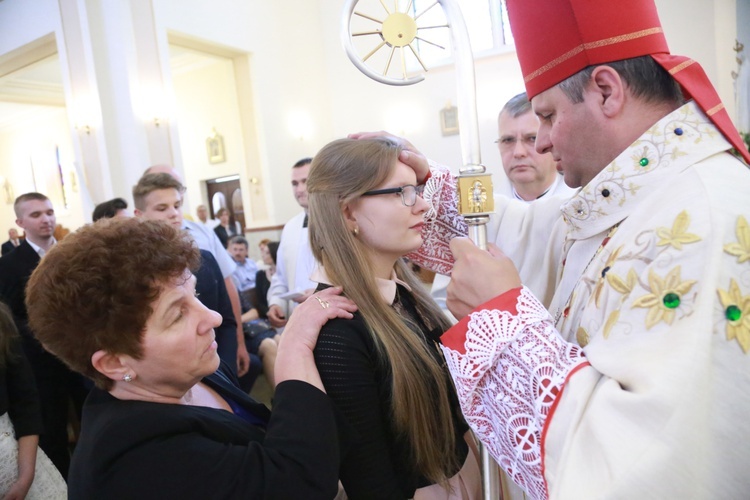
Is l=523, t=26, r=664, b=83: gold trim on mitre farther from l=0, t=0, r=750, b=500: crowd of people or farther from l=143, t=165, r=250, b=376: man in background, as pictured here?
l=143, t=165, r=250, b=376: man in background

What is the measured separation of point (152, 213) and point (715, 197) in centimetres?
307

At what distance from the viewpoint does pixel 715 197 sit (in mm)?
879

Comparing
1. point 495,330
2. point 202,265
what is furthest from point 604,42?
point 202,265

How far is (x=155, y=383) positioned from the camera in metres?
1.22

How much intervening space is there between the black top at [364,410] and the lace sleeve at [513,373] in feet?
1.15

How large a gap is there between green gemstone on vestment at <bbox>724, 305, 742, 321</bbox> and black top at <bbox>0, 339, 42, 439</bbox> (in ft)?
8.01

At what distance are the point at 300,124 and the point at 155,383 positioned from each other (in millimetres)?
10201

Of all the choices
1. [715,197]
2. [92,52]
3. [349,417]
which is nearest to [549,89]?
[715,197]

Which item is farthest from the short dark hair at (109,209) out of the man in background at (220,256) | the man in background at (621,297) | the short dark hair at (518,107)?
the man in background at (621,297)

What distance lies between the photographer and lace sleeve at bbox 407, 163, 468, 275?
6.10 feet

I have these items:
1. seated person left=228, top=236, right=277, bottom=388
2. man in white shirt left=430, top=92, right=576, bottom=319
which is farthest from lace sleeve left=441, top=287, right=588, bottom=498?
seated person left=228, top=236, right=277, bottom=388

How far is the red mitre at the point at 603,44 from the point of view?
105 centimetres

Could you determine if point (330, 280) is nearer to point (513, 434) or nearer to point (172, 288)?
point (172, 288)

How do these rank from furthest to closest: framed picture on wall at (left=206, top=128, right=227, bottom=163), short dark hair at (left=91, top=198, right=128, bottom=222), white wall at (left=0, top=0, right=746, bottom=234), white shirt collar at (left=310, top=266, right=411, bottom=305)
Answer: framed picture on wall at (left=206, top=128, right=227, bottom=163) → white wall at (left=0, top=0, right=746, bottom=234) → short dark hair at (left=91, top=198, right=128, bottom=222) → white shirt collar at (left=310, top=266, right=411, bottom=305)
